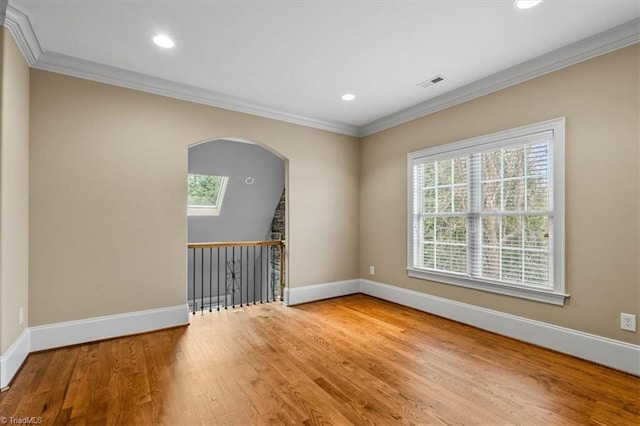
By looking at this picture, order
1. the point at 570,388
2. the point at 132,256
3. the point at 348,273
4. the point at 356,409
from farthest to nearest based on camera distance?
the point at 348,273, the point at 132,256, the point at 570,388, the point at 356,409

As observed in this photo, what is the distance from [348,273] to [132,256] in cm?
309

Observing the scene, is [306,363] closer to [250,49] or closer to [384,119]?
[250,49]

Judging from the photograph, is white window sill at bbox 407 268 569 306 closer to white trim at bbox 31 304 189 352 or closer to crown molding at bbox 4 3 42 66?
white trim at bbox 31 304 189 352

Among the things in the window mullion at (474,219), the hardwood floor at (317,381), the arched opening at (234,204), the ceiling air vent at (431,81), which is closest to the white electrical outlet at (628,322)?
the hardwood floor at (317,381)

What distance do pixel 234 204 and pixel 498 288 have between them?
5187 mm

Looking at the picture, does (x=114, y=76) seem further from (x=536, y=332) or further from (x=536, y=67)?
(x=536, y=332)

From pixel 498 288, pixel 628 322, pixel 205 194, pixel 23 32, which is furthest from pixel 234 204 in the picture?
pixel 628 322

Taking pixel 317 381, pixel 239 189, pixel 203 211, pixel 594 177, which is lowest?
pixel 317 381

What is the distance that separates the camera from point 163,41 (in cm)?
268

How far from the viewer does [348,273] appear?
5.12m

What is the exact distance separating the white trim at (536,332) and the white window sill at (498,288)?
0.22m

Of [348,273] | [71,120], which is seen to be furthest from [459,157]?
[71,120]

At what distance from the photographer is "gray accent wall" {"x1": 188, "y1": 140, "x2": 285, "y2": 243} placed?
5648mm

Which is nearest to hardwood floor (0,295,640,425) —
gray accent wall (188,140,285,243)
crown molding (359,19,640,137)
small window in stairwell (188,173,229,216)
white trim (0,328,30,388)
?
white trim (0,328,30,388)
